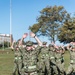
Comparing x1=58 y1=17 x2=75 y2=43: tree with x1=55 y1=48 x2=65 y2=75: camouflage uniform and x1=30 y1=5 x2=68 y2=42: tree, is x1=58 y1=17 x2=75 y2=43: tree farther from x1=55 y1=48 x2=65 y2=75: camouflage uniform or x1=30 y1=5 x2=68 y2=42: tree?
x1=55 y1=48 x2=65 y2=75: camouflage uniform

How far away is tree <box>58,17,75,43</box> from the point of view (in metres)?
80.8

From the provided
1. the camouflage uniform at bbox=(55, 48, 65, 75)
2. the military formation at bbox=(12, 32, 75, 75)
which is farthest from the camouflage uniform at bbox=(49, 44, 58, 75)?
the camouflage uniform at bbox=(55, 48, 65, 75)

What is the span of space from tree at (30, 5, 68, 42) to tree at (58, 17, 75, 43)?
5.89ft

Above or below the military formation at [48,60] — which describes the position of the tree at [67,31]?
above

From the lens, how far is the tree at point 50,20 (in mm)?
83000

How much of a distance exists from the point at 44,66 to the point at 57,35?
216ft

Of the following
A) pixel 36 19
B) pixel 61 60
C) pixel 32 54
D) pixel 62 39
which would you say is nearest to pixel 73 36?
pixel 62 39

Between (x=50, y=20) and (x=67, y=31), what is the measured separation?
17.3 ft

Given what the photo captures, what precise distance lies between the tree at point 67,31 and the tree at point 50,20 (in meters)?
1.79

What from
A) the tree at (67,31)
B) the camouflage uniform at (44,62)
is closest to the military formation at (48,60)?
the camouflage uniform at (44,62)

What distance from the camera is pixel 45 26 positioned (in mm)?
84312

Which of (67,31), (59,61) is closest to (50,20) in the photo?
(67,31)

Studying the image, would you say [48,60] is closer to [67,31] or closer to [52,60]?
[52,60]

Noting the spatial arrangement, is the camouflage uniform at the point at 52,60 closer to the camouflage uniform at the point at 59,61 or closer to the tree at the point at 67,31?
the camouflage uniform at the point at 59,61
